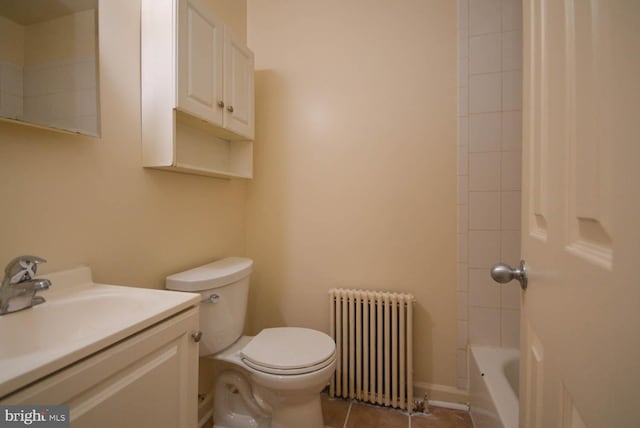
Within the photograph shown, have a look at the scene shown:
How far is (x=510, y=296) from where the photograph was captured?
1.46m

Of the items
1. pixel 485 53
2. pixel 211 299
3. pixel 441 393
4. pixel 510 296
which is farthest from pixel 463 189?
pixel 211 299

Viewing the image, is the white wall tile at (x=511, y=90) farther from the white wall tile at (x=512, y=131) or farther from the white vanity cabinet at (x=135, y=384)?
the white vanity cabinet at (x=135, y=384)

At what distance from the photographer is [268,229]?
1.81 metres

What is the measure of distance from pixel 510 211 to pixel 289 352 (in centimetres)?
131

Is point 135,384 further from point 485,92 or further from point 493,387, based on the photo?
point 485,92

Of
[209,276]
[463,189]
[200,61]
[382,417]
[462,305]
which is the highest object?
[200,61]

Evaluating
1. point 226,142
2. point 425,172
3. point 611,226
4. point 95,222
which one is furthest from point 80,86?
point 425,172

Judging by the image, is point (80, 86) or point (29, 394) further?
point (80, 86)

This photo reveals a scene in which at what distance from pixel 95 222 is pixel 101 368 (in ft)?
1.97

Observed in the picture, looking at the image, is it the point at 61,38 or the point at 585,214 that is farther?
the point at 61,38

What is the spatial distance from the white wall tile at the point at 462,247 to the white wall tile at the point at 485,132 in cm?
47

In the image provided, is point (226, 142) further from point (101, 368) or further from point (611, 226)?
point (611, 226)

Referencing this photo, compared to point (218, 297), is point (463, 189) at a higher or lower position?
higher
